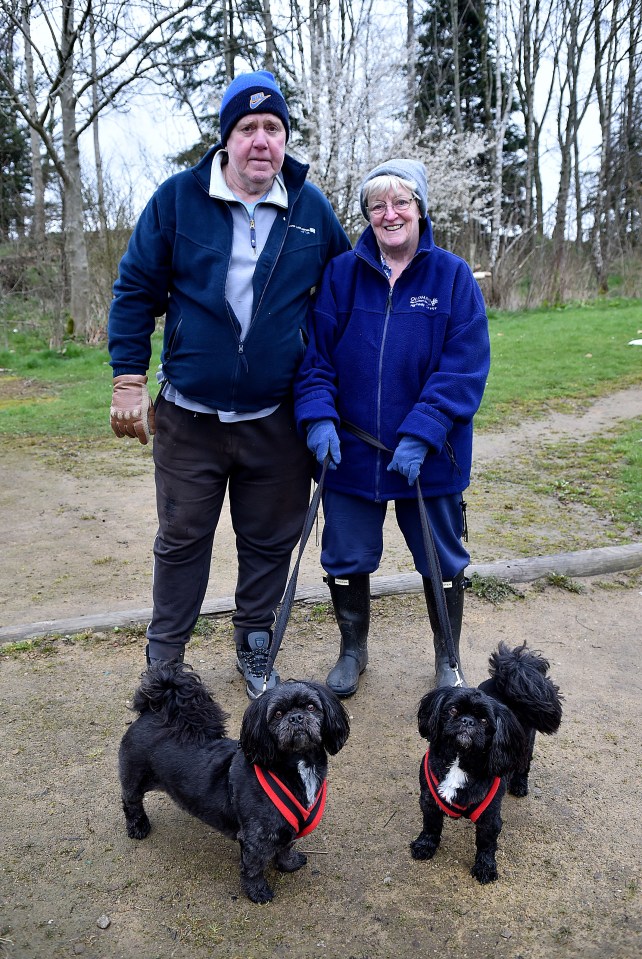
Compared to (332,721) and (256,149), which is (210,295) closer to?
(256,149)

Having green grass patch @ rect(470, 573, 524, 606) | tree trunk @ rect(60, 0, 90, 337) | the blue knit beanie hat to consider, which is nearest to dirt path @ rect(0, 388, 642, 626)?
green grass patch @ rect(470, 573, 524, 606)

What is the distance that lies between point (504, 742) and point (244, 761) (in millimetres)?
754

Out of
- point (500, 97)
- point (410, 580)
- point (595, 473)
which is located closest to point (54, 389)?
point (595, 473)

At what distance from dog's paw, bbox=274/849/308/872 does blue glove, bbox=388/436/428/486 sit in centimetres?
132

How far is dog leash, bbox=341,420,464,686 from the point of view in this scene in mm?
2551

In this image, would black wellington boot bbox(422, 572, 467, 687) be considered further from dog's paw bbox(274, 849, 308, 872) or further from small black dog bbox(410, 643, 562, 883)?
dog's paw bbox(274, 849, 308, 872)

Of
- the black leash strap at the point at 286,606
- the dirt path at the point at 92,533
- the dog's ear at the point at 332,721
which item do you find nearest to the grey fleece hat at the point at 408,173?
the black leash strap at the point at 286,606

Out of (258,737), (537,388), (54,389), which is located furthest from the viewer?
(54,389)

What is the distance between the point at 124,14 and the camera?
1312cm

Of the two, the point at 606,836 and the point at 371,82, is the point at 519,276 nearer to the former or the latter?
the point at 371,82

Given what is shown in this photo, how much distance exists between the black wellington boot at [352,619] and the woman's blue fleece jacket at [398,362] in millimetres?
499

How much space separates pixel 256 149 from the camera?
2701mm

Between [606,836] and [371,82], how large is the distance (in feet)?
62.1

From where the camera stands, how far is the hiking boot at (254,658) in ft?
10.6
